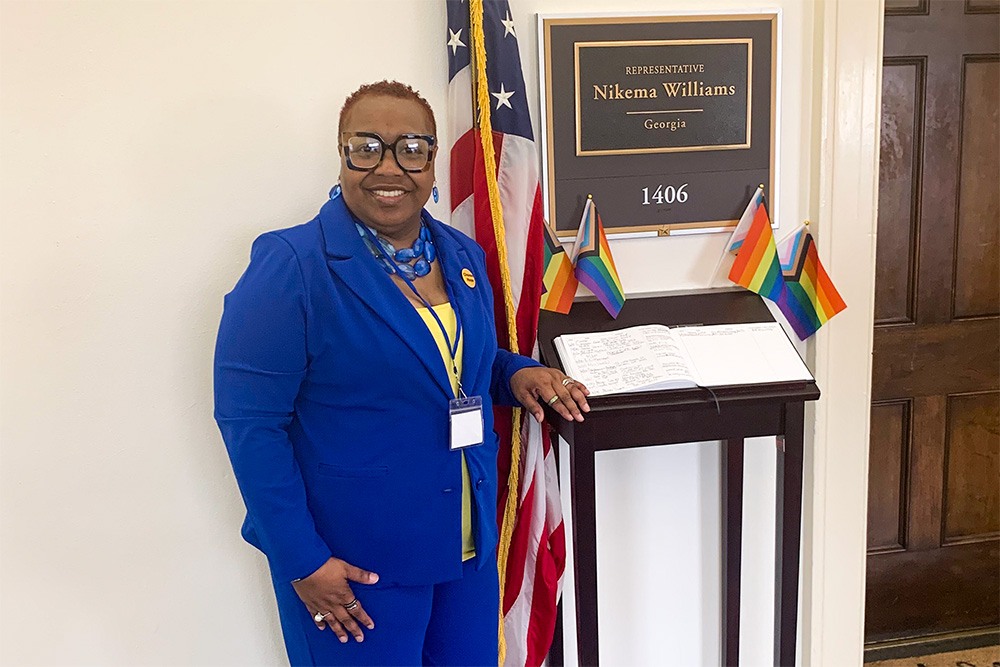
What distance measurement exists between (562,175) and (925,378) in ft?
4.07

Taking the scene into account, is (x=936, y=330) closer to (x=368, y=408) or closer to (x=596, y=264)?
(x=596, y=264)

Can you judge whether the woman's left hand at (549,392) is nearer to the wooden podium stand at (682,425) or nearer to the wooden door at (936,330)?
the wooden podium stand at (682,425)

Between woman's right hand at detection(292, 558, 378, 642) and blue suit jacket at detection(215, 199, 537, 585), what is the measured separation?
0.02 meters

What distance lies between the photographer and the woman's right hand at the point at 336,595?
1.12 metres

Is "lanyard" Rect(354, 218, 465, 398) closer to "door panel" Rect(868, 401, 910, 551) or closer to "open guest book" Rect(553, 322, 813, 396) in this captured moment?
"open guest book" Rect(553, 322, 813, 396)

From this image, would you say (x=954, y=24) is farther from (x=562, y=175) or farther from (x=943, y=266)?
(x=562, y=175)

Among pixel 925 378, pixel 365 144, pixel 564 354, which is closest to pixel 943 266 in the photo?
pixel 925 378

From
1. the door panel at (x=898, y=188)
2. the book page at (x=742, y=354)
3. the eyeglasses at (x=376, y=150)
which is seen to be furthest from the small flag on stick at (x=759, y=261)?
the eyeglasses at (x=376, y=150)

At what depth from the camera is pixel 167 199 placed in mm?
1453

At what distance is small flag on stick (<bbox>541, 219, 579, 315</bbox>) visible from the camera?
1.54 m

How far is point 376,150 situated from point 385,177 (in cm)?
5

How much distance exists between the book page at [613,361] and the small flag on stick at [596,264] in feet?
0.29

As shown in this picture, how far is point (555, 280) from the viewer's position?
1.55 metres

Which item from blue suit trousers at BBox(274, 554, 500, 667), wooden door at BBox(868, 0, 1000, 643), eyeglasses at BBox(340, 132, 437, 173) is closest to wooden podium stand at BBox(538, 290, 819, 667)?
blue suit trousers at BBox(274, 554, 500, 667)
